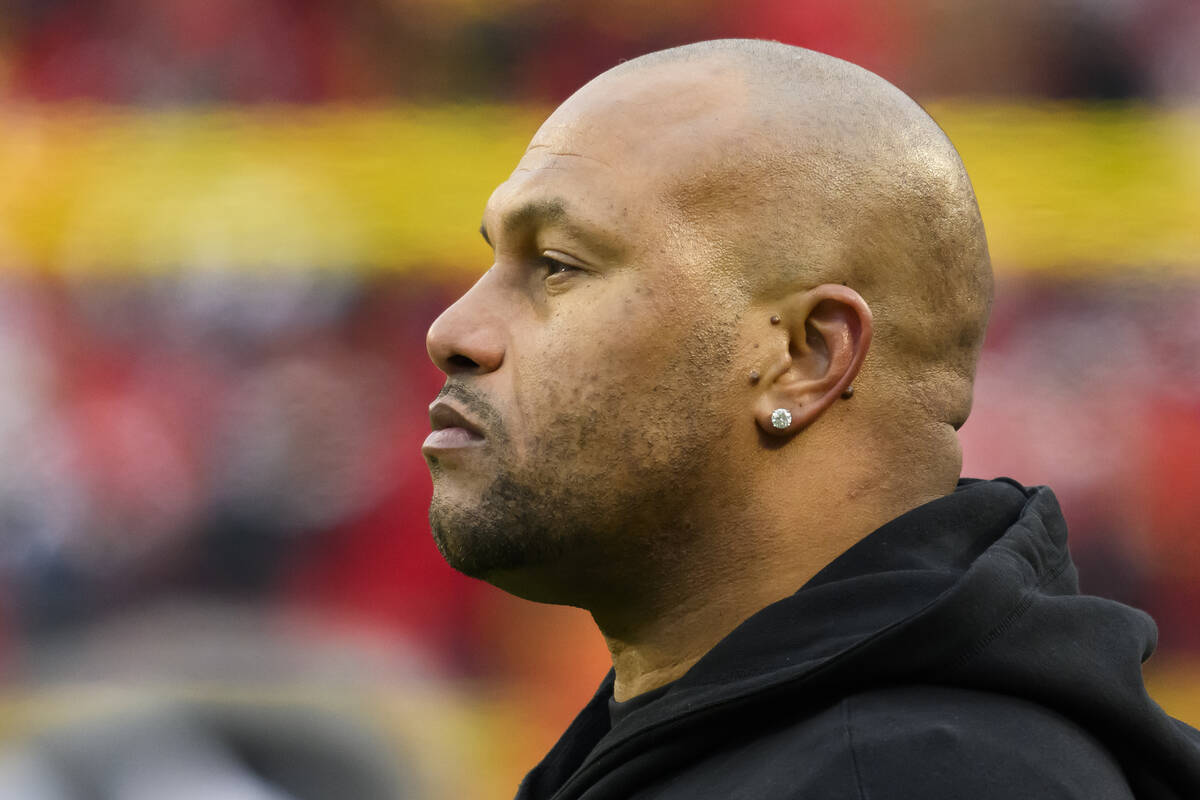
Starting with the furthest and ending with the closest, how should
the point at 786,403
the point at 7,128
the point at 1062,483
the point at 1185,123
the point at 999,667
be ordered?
the point at 7,128
the point at 1185,123
the point at 1062,483
the point at 786,403
the point at 999,667

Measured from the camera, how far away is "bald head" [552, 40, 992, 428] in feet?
5.69

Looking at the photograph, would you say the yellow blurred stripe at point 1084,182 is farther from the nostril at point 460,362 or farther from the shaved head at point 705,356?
the nostril at point 460,362

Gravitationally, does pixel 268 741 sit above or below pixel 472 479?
below

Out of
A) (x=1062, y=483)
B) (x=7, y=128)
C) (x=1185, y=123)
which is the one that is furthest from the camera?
(x=7, y=128)

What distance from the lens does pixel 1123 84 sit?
16.6 ft

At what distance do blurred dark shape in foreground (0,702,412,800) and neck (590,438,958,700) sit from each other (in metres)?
3.23

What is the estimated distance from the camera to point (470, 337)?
5.84 ft

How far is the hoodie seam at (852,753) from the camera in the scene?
1.35 m

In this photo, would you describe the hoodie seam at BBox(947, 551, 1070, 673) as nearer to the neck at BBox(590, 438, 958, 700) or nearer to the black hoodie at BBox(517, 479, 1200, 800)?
the black hoodie at BBox(517, 479, 1200, 800)

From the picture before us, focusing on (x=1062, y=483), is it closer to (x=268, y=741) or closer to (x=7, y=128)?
(x=268, y=741)

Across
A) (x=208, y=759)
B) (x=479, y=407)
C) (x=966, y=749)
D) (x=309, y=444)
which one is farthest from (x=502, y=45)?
(x=966, y=749)

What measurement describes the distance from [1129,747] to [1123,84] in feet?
13.1

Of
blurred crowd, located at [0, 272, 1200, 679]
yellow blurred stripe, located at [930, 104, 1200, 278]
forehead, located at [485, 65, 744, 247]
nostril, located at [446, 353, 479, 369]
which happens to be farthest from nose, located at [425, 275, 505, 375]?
yellow blurred stripe, located at [930, 104, 1200, 278]

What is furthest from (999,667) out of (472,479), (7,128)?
(7,128)
